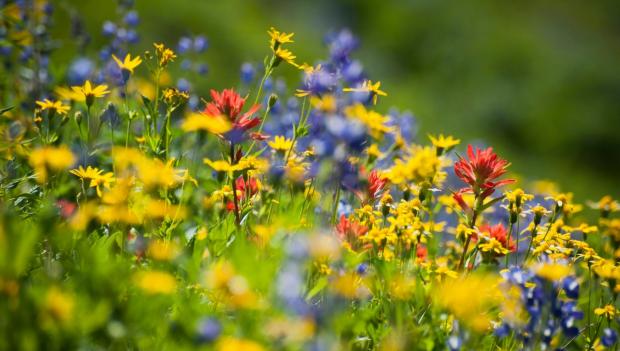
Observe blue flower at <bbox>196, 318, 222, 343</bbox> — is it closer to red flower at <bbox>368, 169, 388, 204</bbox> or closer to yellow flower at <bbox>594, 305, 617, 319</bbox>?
red flower at <bbox>368, 169, 388, 204</bbox>

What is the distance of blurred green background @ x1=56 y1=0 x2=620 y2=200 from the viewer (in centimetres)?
737

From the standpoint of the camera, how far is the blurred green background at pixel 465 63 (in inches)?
290

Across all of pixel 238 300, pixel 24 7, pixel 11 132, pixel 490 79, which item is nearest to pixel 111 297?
pixel 238 300

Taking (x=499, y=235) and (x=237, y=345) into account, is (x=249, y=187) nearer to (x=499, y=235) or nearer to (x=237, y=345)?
(x=499, y=235)

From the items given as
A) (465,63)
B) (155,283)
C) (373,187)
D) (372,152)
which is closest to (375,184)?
(373,187)

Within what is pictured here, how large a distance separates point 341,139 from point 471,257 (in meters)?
0.71

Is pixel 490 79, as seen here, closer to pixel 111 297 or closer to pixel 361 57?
pixel 361 57

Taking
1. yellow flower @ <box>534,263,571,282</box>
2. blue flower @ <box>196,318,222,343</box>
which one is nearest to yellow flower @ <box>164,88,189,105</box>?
blue flower @ <box>196,318,222,343</box>

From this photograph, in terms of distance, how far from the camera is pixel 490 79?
9.12m

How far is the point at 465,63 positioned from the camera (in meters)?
9.45

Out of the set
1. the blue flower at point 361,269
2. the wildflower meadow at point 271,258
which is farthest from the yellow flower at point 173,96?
the blue flower at point 361,269

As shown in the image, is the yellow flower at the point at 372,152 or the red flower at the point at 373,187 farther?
the yellow flower at the point at 372,152

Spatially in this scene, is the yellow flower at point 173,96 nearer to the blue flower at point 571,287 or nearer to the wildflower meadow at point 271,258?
the wildflower meadow at point 271,258

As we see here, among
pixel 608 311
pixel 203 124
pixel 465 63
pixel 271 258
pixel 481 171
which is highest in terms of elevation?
pixel 465 63
